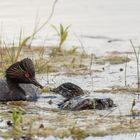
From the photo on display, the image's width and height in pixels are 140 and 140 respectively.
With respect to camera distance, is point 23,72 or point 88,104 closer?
point 88,104

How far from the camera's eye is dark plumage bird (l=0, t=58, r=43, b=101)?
469 inches

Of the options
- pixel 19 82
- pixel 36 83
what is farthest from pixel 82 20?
pixel 36 83

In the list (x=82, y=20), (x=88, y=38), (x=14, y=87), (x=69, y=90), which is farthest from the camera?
(x=82, y=20)

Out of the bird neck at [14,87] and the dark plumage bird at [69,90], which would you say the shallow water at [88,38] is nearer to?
the dark plumage bird at [69,90]

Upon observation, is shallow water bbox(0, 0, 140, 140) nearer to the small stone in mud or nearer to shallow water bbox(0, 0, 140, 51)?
shallow water bbox(0, 0, 140, 51)

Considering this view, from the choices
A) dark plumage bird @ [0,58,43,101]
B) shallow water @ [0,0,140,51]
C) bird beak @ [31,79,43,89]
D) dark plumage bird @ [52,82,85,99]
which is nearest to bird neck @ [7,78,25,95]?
dark plumage bird @ [0,58,43,101]

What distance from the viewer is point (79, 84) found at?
12.8 meters

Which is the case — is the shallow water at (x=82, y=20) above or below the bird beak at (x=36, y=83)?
above

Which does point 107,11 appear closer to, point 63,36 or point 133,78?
point 63,36

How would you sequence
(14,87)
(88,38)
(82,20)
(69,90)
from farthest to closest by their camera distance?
(82,20) < (88,38) < (14,87) < (69,90)

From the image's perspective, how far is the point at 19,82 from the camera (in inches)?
480

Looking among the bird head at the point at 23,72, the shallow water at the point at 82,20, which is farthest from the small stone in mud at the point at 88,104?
the shallow water at the point at 82,20

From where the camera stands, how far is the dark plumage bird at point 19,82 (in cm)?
1192

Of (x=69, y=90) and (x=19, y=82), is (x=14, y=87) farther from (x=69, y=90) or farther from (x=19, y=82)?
(x=69, y=90)
